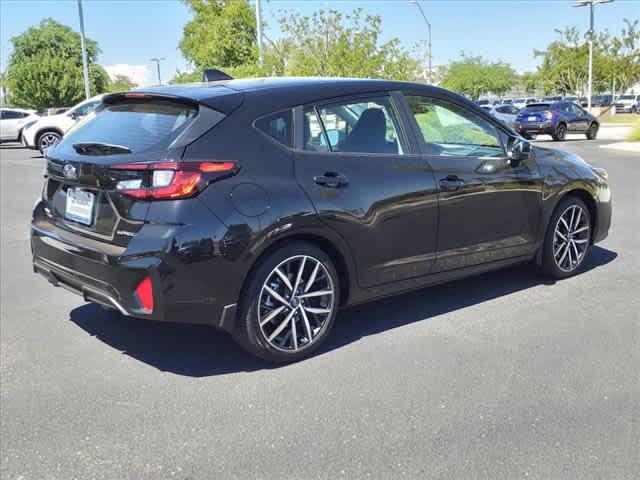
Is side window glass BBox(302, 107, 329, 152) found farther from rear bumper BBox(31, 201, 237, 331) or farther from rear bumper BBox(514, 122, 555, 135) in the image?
rear bumper BBox(514, 122, 555, 135)

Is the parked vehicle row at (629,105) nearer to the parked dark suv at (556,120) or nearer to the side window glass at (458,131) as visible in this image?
the parked dark suv at (556,120)

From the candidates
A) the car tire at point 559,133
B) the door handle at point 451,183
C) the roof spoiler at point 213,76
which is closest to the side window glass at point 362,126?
the door handle at point 451,183

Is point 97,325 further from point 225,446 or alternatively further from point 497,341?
point 497,341

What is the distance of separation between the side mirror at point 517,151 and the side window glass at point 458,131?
2.9 inches

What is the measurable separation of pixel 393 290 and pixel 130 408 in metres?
1.87

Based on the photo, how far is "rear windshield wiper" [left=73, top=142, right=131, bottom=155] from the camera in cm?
402

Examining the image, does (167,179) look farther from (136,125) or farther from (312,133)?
(312,133)

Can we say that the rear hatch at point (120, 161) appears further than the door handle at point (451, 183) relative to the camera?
No

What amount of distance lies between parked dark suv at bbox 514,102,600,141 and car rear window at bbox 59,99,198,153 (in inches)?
999

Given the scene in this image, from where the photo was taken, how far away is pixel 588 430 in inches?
135

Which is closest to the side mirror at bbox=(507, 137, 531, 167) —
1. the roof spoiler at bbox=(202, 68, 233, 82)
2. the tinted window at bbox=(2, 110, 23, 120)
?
the roof spoiler at bbox=(202, 68, 233, 82)

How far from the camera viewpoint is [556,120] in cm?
2822

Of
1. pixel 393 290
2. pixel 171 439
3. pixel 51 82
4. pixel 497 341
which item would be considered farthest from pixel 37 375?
pixel 51 82

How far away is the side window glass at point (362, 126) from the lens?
4473 mm
